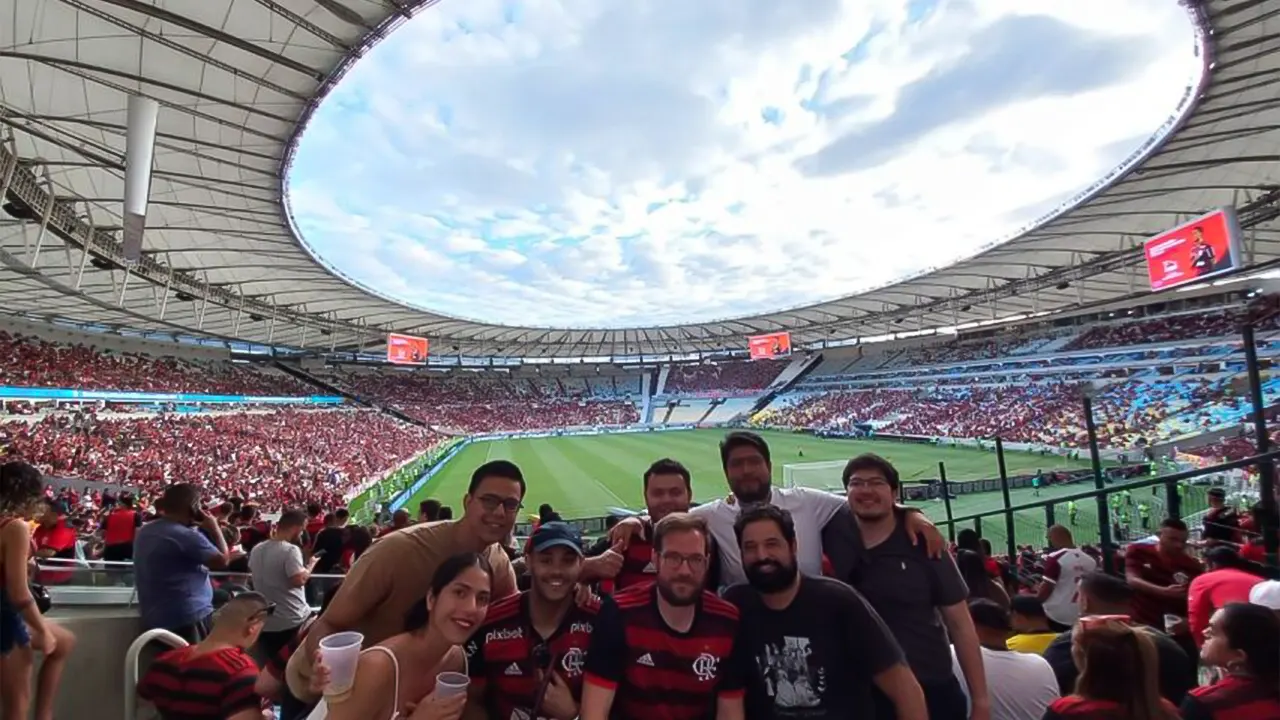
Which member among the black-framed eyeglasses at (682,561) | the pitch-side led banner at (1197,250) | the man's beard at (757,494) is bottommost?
the black-framed eyeglasses at (682,561)

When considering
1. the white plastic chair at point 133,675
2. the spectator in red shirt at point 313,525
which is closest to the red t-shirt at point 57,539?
the spectator in red shirt at point 313,525

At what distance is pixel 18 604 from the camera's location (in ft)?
10.9

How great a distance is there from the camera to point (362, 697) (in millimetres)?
2131

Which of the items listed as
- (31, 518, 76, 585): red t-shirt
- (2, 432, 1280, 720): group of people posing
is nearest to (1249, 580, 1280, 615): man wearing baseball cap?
(2, 432, 1280, 720): group of people posing

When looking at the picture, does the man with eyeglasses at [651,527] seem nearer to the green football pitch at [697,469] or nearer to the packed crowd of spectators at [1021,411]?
the green football pitch at [697,469]

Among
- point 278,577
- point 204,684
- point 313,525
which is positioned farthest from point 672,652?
point 313,525

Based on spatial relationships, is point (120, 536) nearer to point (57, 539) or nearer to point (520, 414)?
point (57, 539)

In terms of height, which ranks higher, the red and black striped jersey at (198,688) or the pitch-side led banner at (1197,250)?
the pitch-side led banner at (1197,250)

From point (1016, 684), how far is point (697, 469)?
96.3 ft

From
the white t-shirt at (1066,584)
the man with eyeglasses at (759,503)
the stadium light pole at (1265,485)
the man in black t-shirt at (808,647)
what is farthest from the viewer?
the white t-shirt at (1066,584)

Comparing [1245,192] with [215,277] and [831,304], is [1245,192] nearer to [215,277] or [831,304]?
[831,304]

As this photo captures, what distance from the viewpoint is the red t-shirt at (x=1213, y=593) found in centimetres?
350

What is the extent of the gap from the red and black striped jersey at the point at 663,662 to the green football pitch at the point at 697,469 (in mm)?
14648

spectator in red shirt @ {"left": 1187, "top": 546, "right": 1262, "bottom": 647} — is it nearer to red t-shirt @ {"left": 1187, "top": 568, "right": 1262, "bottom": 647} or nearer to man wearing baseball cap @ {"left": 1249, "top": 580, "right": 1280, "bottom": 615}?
red t-shirt @ {"left": 1187, "top": 568, "right": 1262, "bottom": 647}
